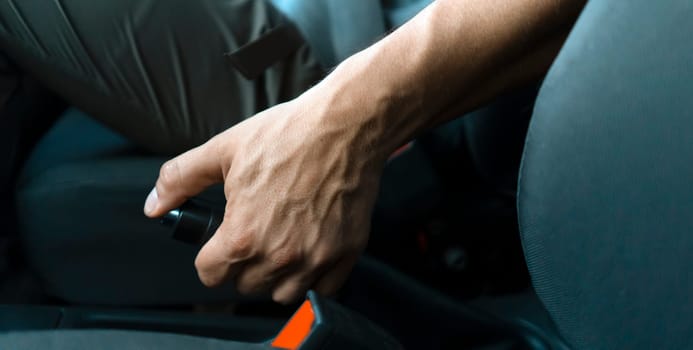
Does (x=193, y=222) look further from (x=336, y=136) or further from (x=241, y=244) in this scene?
(x=336, y=136)

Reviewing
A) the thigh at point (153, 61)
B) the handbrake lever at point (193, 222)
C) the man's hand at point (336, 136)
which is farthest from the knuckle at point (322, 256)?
the thigh at point (153, 61)

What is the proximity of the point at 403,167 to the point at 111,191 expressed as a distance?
1.25 feet

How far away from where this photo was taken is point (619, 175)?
42 cm

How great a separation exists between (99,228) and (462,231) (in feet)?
1.82

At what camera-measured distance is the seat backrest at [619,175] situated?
394 millimetres

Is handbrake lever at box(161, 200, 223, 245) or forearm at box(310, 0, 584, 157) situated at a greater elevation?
forearm at box(310, 0, 584, 157)

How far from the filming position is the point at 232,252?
0.59m

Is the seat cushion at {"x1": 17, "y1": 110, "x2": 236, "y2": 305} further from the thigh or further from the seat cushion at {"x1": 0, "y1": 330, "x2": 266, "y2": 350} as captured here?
the seat cushion at {"x1": 0, "y1": 330, "x2": 266, "y2": 350}

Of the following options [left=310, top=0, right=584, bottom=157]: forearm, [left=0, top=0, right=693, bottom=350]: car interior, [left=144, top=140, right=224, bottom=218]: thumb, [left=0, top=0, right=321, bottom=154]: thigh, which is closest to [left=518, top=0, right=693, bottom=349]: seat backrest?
[left=0, top=0, right=693, bottom=350]: car interior

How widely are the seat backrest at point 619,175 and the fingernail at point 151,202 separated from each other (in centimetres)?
36

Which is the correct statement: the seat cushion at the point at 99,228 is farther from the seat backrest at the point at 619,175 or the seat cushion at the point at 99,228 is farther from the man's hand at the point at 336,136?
the seat backrest at the point at 619,175

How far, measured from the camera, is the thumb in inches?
23.6

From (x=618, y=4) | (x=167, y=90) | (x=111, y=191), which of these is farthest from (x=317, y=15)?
(x=618, y=4)

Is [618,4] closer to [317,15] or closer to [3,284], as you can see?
[317,15]
